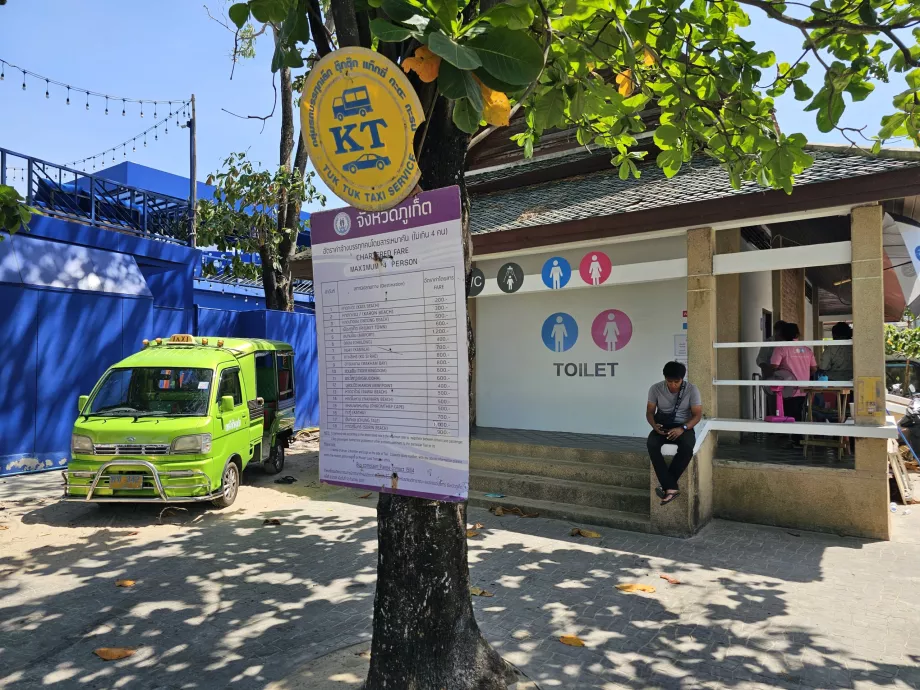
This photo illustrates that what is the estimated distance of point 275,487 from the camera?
30.7 ft

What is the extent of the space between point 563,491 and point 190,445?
448 cm

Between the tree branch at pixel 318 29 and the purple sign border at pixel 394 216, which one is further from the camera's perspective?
the tree branch at pixel 318 29

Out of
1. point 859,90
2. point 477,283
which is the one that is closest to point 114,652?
point 859,90

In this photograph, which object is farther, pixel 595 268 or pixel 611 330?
pixel 611 330

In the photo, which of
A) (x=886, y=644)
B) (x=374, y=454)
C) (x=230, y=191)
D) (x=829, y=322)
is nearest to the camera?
(x=374, y=454)

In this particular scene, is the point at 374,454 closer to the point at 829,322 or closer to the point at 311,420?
the point at 311,420

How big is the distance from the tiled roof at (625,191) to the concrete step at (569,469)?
3.22 m

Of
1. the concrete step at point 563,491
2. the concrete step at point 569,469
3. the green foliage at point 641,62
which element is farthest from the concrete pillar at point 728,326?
the green foliage at point 641,62

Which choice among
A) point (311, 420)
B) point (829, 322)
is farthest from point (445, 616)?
point (829, 322)

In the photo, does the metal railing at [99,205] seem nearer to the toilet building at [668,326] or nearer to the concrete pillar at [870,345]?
the toilet building at [668,326]

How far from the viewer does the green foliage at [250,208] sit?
12539 mm

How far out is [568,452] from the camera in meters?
8.49

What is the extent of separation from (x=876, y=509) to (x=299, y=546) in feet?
19.7

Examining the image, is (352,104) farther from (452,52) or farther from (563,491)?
(563,491)
